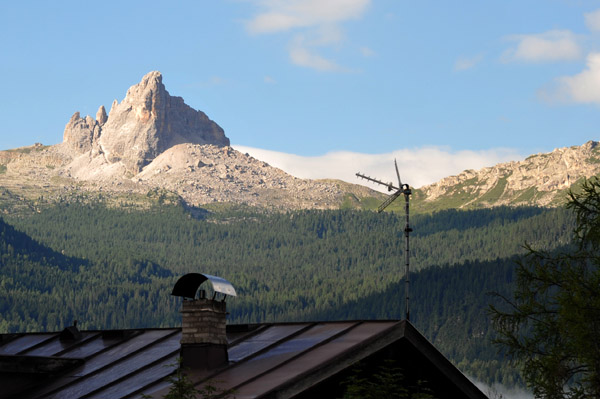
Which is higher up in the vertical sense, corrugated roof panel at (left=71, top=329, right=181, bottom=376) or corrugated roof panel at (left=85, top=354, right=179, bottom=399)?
corrugated roof panel at (left=71, top=329, right=181, bottom=376)

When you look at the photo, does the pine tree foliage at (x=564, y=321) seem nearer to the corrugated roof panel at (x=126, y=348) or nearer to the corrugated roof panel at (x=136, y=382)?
the corrugated roof panel at (x=126, y=348)

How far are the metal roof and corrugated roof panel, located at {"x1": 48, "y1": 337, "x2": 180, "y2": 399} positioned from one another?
5cm

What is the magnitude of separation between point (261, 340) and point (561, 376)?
10323 millimetres

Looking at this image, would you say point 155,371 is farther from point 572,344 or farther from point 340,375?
point 572,344

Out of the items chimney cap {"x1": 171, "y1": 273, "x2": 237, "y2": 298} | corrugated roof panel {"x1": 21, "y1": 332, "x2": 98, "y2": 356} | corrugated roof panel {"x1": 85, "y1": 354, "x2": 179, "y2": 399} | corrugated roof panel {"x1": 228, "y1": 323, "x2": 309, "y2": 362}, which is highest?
chimney cap {"x1": 171, "y1": 273, "x2": 237, "y2": 298}

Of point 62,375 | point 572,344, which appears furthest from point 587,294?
point 62,375

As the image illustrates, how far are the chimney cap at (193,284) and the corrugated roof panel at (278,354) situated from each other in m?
2.12

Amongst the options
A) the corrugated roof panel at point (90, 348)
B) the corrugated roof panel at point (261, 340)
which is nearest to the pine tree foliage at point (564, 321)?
the corrugated roof panel at point (261, 340)

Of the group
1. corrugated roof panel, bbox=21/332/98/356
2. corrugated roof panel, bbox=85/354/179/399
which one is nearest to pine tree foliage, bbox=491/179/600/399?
corrugated roof panel, bbox=85/354/179/399

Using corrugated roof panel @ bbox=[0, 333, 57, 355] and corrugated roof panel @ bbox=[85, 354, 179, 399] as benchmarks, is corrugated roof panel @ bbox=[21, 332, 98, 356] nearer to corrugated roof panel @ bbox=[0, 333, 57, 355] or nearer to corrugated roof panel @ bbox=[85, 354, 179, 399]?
corrugated roof panel @ bbox=[0, 333, 57, 355]

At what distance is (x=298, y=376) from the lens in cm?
2817

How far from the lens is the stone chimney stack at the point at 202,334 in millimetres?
31172

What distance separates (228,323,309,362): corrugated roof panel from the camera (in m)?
32.6

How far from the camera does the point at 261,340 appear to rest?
1342 inches
